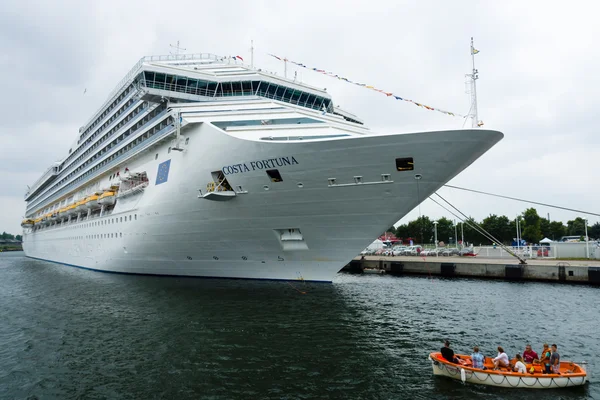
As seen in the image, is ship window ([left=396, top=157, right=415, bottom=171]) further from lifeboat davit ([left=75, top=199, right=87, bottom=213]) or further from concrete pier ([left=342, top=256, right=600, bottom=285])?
lifeboat davit ([left=75, top=199, right=87, bottom=213])

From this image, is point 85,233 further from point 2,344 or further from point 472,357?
point 472,357

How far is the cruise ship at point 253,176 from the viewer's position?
52.0 feet

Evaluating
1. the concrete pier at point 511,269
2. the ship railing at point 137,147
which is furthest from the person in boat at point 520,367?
the concrete pier at point 511,269

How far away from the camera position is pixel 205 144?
20016 millimetres

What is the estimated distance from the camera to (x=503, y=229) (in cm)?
8112

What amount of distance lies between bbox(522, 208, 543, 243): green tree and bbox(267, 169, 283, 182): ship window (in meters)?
76.7

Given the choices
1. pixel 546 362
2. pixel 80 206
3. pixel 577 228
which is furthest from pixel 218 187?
pixel 577 228

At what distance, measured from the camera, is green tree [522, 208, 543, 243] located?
76750mm

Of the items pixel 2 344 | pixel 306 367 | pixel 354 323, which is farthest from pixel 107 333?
pixel 354 323

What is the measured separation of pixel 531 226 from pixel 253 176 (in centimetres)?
7804

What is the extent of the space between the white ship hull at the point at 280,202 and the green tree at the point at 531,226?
7346cm

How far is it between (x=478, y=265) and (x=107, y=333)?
98.5 ft

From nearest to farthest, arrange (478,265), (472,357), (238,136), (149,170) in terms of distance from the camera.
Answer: (472,357) → (238,136) → (149,170) → (478,265)

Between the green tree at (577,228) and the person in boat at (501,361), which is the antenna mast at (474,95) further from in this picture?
the green tree at (577,228)
